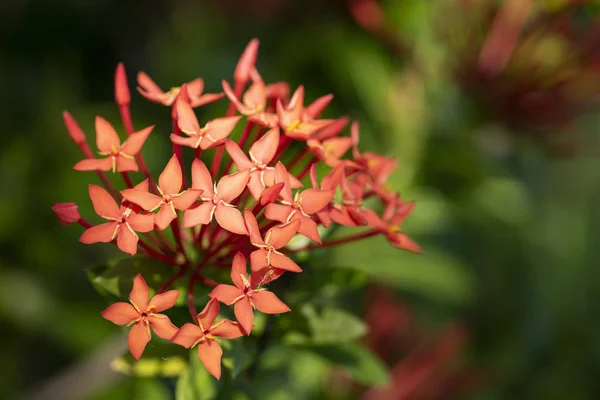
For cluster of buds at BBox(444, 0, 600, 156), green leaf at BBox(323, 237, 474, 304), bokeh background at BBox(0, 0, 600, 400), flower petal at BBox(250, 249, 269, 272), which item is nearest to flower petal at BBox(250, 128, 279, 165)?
flower petal at BBox(250, 249, 269, 272)

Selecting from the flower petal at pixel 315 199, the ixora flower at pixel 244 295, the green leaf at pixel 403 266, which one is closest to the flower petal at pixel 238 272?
the ixora flower at pixel 244 295

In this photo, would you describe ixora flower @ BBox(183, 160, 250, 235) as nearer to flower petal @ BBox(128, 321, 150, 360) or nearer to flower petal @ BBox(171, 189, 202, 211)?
flower petal @ BBox(171, 189, 202, 211)

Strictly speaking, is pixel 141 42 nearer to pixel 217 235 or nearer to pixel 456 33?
pixel 456 33

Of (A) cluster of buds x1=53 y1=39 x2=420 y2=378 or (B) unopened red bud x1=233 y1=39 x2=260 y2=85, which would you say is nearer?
(A) cluster of buds x1=53 y1=39 x2=420 y2=378

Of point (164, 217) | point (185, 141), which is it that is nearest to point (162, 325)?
point (164, 217)

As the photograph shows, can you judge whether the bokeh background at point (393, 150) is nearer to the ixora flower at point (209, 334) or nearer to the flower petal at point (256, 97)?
the ixora flower at point (209, 334)

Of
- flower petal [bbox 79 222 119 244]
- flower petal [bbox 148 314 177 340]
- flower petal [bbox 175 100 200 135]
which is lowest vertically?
flower petal [bbox 148 314 177 340]
